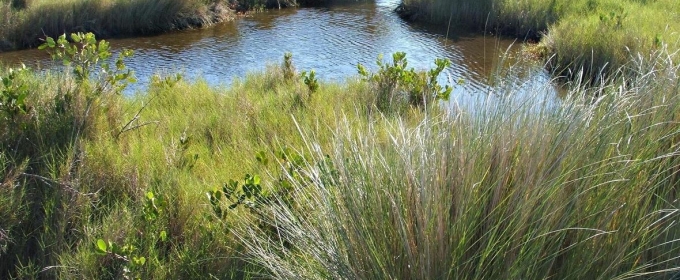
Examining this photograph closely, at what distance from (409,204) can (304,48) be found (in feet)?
30.2

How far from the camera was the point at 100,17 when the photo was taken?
41.8 feet

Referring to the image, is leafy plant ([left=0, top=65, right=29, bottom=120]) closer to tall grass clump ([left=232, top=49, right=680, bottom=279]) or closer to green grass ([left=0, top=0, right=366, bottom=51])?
tall grass clump ([left=232, top=49, right=680, bottom=279])

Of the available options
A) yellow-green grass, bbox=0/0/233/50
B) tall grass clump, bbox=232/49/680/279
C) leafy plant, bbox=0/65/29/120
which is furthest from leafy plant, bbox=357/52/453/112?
yellow-green grass, bbox=0/0/233/50

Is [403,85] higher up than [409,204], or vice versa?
[409,204]

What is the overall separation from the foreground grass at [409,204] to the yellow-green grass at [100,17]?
8770mm

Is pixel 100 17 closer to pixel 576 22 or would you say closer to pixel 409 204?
pixel 576 22

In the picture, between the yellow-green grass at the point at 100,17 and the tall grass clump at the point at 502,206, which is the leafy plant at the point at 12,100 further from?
the yellow-green grass at the point at 100,17

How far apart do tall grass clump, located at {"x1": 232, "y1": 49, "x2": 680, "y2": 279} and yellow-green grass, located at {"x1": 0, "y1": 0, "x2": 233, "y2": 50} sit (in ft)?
35.3

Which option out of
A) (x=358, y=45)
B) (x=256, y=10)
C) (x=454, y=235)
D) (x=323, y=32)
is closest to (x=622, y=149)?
(x=454, y=235)

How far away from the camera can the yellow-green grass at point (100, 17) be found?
38.4 ft

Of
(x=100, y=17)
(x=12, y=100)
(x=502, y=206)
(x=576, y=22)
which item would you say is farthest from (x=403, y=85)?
(x=100, y=17)

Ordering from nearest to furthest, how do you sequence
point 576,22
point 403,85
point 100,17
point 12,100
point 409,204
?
point 409,204 → point 12,100 → point 403,85 → point 576,22 → point 100,17

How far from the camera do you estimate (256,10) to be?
15836 mm

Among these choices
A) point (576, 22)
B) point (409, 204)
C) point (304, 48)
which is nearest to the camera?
point (409, 204)
